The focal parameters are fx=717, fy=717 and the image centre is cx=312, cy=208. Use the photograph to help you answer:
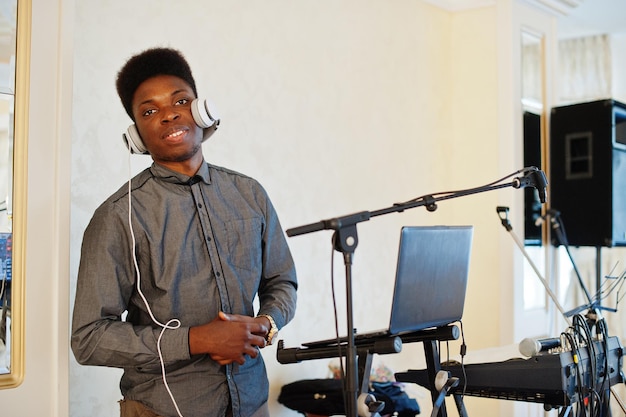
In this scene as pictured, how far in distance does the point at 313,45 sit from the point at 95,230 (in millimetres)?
1870

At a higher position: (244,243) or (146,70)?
(146,70)

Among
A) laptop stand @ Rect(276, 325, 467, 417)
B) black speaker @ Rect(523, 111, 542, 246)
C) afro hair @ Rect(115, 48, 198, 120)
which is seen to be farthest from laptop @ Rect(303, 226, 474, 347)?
black speaker @ Rect(523, 111, 542, 246)

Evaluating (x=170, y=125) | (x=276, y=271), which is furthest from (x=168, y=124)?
(x=276, y=271)

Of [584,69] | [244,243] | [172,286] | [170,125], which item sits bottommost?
Answer: [172,286]

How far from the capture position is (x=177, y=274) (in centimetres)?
179

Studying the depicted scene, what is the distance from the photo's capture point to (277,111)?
3.18 m

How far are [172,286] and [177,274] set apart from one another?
0.11 feet

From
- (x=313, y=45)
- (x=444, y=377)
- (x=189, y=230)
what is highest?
(x=313, y=45)

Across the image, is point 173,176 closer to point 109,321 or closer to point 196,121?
point 196,121

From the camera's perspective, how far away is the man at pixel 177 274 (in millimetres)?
1709

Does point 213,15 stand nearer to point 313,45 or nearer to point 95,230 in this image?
point 313,45

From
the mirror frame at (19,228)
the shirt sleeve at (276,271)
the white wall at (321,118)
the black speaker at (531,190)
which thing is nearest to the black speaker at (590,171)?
the black speaker at (531,190)

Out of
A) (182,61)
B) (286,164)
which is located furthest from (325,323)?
(182,61)

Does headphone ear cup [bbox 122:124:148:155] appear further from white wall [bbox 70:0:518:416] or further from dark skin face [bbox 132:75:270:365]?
white wall [bbox 70:0:518:416]
